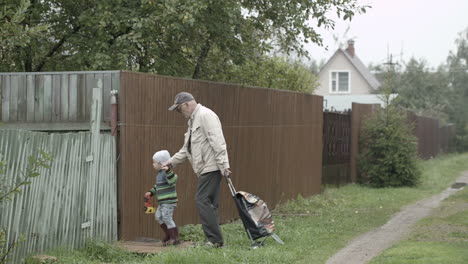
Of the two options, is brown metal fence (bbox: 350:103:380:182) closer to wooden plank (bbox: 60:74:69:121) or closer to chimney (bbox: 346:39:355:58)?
wooden plank (bbox: 60:74:69:121)

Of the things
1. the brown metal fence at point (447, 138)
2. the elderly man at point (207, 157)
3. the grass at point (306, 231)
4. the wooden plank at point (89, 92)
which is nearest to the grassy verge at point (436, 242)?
the grass at point (306, 231)

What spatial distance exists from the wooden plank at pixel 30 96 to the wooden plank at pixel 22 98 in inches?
1.4

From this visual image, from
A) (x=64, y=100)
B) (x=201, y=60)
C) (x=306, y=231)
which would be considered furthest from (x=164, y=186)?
(x=201, y=60)

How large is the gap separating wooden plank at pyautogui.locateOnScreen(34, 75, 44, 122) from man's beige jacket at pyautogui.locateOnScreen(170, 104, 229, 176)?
1.80 meters

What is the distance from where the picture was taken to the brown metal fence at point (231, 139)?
373 inches

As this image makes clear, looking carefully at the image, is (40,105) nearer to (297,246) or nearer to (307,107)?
(297,246)

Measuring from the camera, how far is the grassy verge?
341 inches

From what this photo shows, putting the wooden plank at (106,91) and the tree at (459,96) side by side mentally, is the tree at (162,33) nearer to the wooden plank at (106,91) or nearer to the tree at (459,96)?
the wooden plank at (106,91)

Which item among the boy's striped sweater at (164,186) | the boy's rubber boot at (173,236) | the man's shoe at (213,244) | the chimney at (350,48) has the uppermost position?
the chimney at (350,48)

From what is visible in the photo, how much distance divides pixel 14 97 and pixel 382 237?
5.67 metres

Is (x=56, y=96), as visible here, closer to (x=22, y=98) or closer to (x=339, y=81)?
(x=22, y=98)

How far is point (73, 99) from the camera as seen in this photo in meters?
9.24

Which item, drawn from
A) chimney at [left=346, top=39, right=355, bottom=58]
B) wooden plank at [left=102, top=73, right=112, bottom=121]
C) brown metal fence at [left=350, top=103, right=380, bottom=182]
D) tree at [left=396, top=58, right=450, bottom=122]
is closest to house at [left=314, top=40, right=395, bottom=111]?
chimney at [left=346, top=39, right=355, bottom=58]

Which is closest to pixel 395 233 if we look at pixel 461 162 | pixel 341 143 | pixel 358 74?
pixel 341 143
